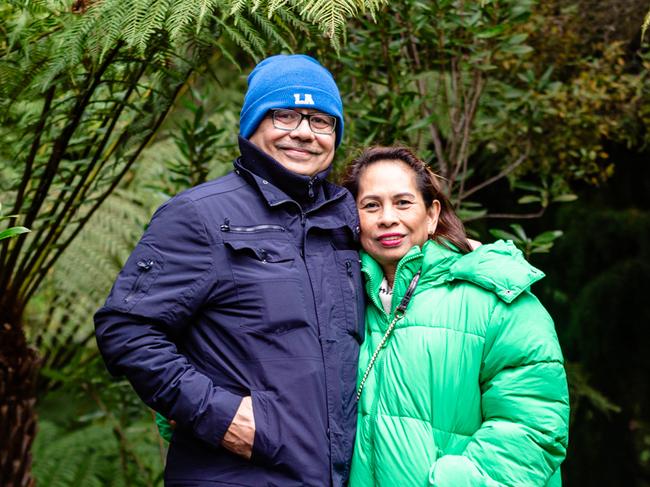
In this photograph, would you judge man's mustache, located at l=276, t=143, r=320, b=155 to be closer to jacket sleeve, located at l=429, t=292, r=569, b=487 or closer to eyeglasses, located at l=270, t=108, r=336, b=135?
eyeglasses, located at l=270, t=108, r=336, b=135

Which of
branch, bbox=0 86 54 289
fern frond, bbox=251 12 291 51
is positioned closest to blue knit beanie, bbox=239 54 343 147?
fern frond, bbox=251 12 291 51

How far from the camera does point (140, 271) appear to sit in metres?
1.75

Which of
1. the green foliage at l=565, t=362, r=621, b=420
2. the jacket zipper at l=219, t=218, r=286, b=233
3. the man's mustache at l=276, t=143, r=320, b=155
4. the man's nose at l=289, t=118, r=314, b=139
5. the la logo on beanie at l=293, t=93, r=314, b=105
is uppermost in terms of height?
the la logo on beanie at l=293, t=93, r=314, b=105

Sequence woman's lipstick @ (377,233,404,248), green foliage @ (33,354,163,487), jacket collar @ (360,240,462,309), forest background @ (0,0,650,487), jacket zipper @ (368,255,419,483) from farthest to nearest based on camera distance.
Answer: green foliage @ (33,354,163,487), forest background @ (0,0,650,487), woman's lipstick @ (377,233,404,248), jacket collar @ (360,240,462,309), jacket zipper @ (368,255,419,483)

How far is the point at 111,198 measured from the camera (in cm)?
431

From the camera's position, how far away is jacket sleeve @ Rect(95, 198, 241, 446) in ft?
5.61

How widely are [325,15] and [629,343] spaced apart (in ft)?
8.25

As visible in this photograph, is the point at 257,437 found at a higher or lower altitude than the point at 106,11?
lower

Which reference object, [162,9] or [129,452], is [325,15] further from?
[129,452]

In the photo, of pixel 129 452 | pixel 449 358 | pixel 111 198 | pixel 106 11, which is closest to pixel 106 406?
pixel 129 452

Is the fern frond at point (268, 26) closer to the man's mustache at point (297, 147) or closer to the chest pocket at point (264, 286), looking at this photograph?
the man's mustache at point (297, 147)

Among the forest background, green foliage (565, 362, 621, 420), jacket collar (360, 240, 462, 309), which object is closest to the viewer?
jacket collar (360, 240, 462, 309)

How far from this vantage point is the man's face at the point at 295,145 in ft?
6.43

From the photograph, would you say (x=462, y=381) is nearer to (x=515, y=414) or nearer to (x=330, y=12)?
(x=515, y=414)
